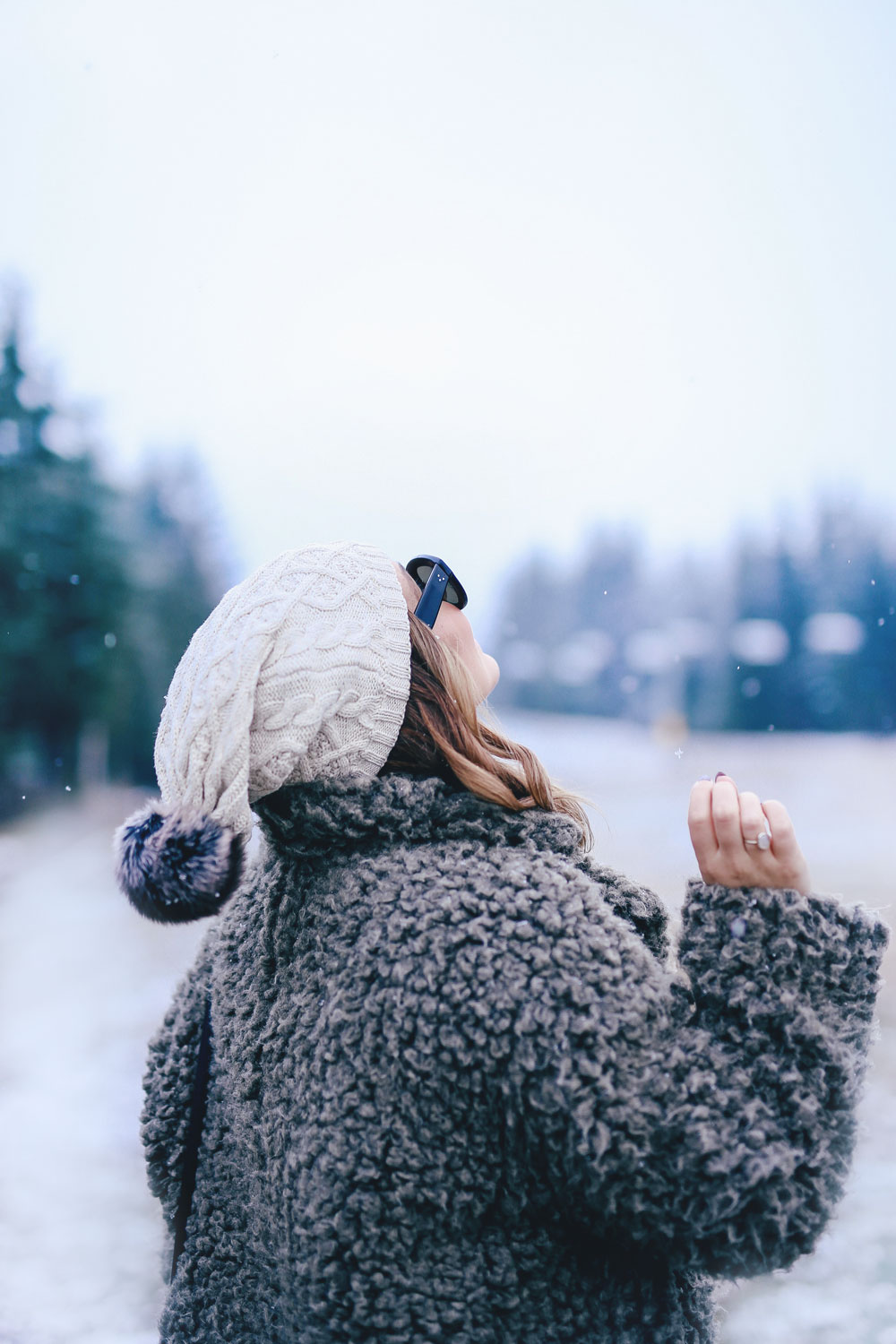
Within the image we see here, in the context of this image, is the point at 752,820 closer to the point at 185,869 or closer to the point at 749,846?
the point at 749,846

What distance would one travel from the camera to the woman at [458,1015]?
0.61 m

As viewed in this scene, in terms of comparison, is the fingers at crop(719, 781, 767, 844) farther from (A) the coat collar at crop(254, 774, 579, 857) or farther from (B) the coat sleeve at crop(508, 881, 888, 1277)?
(A) the coat collar at crop(254, 774, 579, 857)

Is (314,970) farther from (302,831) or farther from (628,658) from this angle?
(628,658)

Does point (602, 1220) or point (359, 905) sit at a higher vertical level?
point (359, 905)

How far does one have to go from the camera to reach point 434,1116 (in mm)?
642

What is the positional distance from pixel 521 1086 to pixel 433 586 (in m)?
0.47

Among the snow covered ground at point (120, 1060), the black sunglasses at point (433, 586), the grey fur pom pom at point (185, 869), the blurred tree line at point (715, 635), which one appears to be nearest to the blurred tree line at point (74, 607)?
the snow covered ground at point (120, 1060)

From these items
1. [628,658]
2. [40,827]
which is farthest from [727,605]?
[40,827]

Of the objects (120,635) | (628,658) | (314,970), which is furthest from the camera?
(628,658)

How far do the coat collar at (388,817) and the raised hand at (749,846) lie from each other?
134 millimetres

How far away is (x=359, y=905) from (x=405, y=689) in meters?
0.19

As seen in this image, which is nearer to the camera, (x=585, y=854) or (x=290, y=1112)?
(x=290, y=1112)

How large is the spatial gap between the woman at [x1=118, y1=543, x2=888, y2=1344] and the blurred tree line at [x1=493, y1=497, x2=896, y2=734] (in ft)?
16.6

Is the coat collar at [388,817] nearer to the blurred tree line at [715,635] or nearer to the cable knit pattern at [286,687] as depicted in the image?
the cable knit pattern at [286,687]
